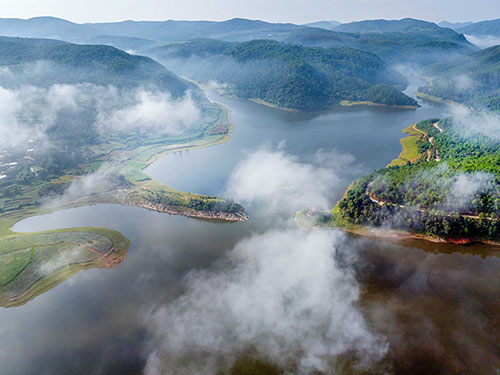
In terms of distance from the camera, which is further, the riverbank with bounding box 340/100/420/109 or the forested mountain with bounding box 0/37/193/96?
the riverbank with bounding box 340/100/420/109

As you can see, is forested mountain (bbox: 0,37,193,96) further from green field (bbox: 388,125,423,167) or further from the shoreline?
the shoreline

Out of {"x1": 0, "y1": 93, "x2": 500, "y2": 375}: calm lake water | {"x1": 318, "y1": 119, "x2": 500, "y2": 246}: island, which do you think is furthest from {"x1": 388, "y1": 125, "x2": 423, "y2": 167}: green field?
{"x1": 0, "y1": 93, "x2": 500, "y2": 375}: calm lake water

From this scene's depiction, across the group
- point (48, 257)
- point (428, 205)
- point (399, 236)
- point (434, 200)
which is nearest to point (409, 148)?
point (434, 200)

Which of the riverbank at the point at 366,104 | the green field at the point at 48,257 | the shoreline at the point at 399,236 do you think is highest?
the riverbank at the point at 366,104

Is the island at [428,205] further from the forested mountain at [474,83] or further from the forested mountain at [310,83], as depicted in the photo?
the forested mountain at [474,83]

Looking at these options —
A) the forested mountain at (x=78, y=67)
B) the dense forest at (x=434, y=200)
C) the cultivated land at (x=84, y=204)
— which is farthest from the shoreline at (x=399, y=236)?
the forested mountain at (x=78, y=67)

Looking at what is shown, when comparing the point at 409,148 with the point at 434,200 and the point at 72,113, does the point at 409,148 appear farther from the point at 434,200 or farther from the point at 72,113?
the point at 72,113
